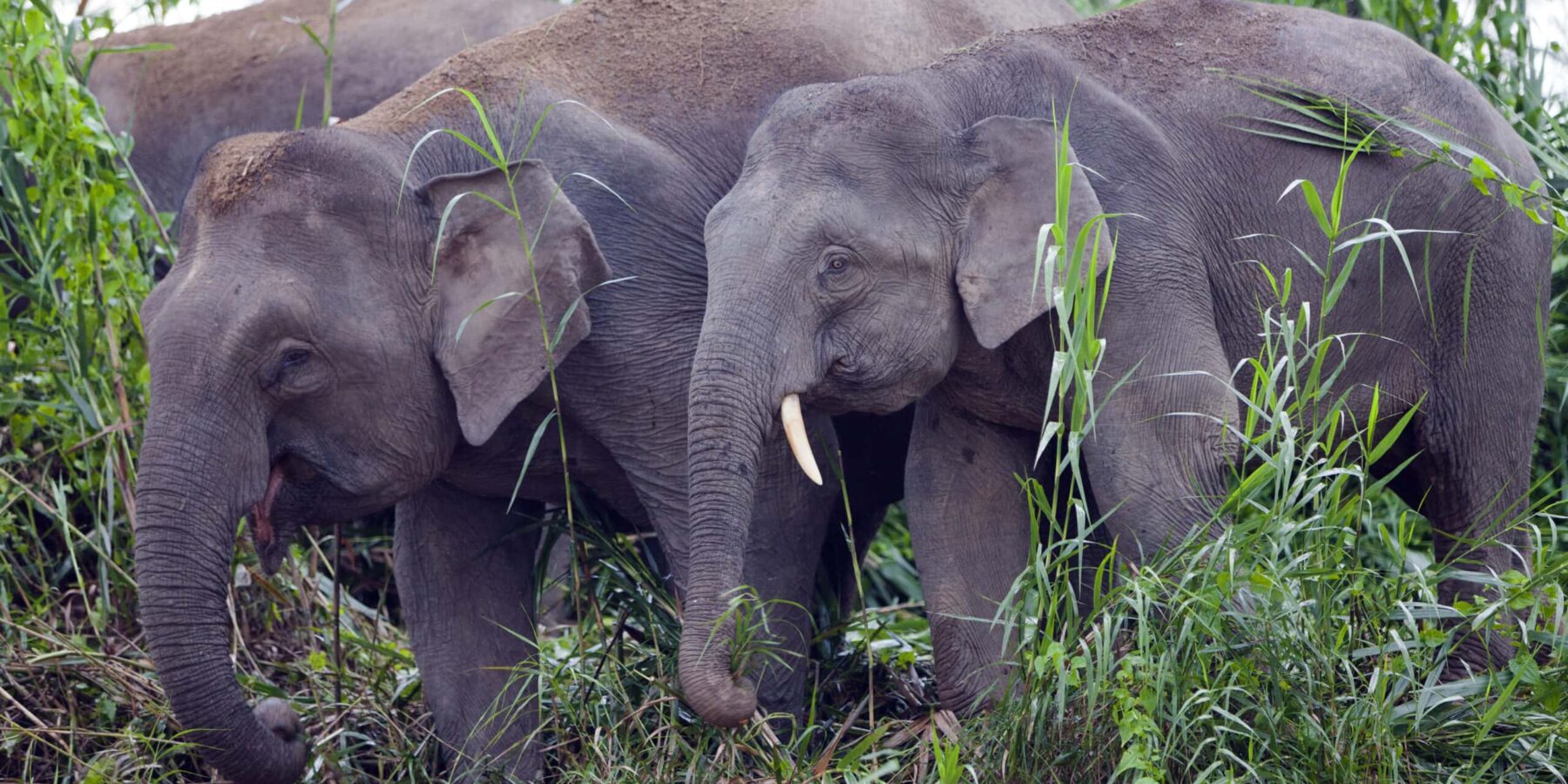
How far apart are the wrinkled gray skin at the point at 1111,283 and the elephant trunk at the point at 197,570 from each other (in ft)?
3.17

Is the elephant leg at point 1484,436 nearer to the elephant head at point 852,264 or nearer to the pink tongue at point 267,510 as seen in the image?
the elephant head at point 852,264

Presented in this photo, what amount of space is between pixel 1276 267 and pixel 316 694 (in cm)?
229

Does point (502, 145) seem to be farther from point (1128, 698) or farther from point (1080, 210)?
point (1128, 698)

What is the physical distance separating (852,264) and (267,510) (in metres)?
1.32

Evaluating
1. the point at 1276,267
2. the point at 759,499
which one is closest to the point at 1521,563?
the point at 1276,267

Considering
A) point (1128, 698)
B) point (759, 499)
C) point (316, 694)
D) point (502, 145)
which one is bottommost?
point (316, 694)

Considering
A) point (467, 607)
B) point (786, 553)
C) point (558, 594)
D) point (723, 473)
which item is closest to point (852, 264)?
point (723, 473)

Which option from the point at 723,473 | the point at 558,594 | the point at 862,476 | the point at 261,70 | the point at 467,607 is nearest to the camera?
the point at 723,473

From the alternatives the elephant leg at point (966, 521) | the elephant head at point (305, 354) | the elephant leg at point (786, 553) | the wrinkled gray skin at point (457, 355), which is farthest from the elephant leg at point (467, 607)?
the elephant leg at point (966, 521)

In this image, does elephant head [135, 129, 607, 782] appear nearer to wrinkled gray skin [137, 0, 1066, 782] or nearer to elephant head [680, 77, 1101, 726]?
wrinkled gray skin [137, 0, 1066, 782]

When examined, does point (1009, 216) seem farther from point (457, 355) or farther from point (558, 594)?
point (558, 594)

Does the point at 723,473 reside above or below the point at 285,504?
above

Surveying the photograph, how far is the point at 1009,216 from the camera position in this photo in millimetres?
3896

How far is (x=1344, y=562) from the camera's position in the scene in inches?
140
